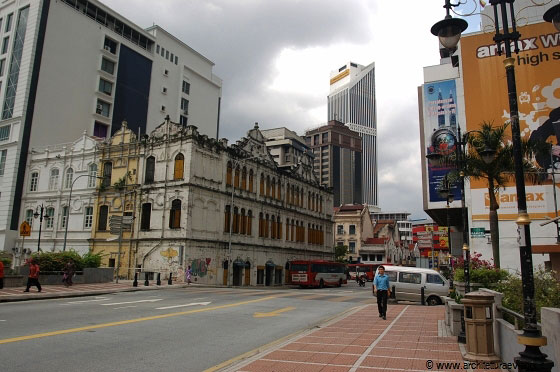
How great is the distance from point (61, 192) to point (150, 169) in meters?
12.4

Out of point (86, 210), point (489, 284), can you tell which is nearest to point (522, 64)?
point (489, 284)

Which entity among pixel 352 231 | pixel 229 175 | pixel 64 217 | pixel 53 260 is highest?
pixel 229 175

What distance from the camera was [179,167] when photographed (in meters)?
40.1

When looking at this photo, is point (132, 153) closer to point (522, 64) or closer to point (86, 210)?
point (86, 210)

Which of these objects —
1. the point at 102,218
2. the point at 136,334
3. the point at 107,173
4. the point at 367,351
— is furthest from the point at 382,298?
the point at 107,173

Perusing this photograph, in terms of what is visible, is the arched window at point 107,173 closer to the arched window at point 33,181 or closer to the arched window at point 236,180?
the arched window at point 33,181

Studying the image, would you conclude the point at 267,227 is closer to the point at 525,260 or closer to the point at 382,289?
the point at 382,289

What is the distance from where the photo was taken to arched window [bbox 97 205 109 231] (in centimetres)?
4381

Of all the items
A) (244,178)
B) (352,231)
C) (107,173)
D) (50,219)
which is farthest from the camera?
(352,231)

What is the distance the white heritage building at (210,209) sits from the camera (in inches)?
1545

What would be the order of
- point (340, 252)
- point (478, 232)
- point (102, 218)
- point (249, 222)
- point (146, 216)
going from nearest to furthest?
point (478, 232) → point (146, 216) → point (102, 218) → point (249, 222) → point (340, 252)

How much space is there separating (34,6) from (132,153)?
26.9 m

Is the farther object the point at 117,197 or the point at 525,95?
the point at 117,197

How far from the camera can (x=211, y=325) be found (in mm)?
13234
